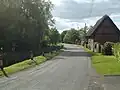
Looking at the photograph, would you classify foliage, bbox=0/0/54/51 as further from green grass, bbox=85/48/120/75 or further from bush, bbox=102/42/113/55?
green grass, bbox=85/48/120/75

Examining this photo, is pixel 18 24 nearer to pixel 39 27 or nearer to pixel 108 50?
pixel 39 27

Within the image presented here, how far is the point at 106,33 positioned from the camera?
226 feet

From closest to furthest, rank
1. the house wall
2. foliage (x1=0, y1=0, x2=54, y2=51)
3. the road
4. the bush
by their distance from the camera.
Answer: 1. the road
2. the bush
3. foliage (x1=0, y1=0, x2=54, y2=51)
4. the house wall

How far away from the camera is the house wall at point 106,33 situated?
68000 mm

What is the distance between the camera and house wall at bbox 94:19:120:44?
68.0 m

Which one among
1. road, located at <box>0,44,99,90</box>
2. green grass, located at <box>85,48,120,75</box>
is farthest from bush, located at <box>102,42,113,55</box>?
road, located at <box>0,44,99,90</box>

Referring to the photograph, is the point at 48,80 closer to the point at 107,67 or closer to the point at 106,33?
the point at 107,67

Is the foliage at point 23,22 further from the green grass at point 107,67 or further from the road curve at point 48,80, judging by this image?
the road curve at point 48,80

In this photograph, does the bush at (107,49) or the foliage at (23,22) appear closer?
the bush at (107,49)

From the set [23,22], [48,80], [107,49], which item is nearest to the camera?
[48,80]

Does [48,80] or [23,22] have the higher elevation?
[23,22]

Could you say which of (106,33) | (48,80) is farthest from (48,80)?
(106,33)

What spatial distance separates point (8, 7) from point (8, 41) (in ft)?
24.4

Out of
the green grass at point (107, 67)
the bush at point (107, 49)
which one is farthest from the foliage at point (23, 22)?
the green grass at point (107, 67)
